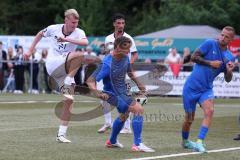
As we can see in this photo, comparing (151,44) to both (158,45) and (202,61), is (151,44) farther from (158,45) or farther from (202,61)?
(202,61)

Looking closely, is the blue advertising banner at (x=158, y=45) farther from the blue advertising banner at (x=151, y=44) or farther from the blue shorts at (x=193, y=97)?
the blue shorts at (x=193, y=97)

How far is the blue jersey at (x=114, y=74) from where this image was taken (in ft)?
38.9

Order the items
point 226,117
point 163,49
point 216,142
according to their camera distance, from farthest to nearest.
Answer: point 163,49 < point 226,117 < point 216,142

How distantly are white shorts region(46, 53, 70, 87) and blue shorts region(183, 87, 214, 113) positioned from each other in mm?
2329

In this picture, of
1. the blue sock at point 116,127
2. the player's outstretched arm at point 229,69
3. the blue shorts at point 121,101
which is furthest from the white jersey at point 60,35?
the player's outstretched arm at point 229,69

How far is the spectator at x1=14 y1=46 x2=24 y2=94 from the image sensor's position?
→ 3127 centimetres

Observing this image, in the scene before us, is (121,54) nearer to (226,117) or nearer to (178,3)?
(226,117)

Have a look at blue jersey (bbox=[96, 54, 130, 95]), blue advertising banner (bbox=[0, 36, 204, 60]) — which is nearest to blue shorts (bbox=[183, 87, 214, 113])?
blue jersey (bbox=[96, 54, 130, 95])

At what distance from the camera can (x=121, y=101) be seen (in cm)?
1183

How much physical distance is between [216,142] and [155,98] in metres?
15.3

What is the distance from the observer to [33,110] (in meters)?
20.5

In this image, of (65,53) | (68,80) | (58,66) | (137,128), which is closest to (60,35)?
(65,53)

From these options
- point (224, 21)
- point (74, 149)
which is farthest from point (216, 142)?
point (224, 21)

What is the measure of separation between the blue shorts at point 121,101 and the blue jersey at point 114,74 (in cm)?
7
